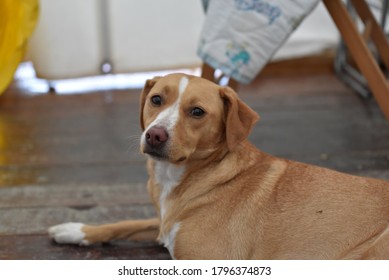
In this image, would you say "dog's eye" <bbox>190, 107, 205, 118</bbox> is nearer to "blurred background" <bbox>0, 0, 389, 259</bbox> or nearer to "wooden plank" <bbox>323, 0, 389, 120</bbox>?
"blurred background" <bbox>0, 0, 389, 259</bbox>

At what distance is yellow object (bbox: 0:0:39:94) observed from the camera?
2480 millimetres

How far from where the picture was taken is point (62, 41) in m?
3.68

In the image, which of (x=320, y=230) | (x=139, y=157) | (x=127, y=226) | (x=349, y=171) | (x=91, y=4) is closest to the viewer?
(x=320, y=230)

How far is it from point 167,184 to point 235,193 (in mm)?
196

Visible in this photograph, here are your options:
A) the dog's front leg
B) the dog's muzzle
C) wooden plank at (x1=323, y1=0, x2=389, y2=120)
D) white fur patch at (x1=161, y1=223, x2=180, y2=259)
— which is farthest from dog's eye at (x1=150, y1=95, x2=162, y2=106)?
wooden plank at (x1=323, y1=0, x2=389, y2=120)

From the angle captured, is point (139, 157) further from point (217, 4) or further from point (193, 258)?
point (193, 258)

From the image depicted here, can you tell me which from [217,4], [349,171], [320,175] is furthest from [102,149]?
[320,175]

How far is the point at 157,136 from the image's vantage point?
1.58 meters

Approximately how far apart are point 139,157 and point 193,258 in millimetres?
1108

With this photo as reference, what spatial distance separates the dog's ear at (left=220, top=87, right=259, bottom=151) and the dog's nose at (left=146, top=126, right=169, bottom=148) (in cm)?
18

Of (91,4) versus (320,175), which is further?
(91,4)

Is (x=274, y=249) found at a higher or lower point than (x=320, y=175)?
lower

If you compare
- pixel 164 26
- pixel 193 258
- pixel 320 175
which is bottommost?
pixel 164 26

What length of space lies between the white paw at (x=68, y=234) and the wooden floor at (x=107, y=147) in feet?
0.08
